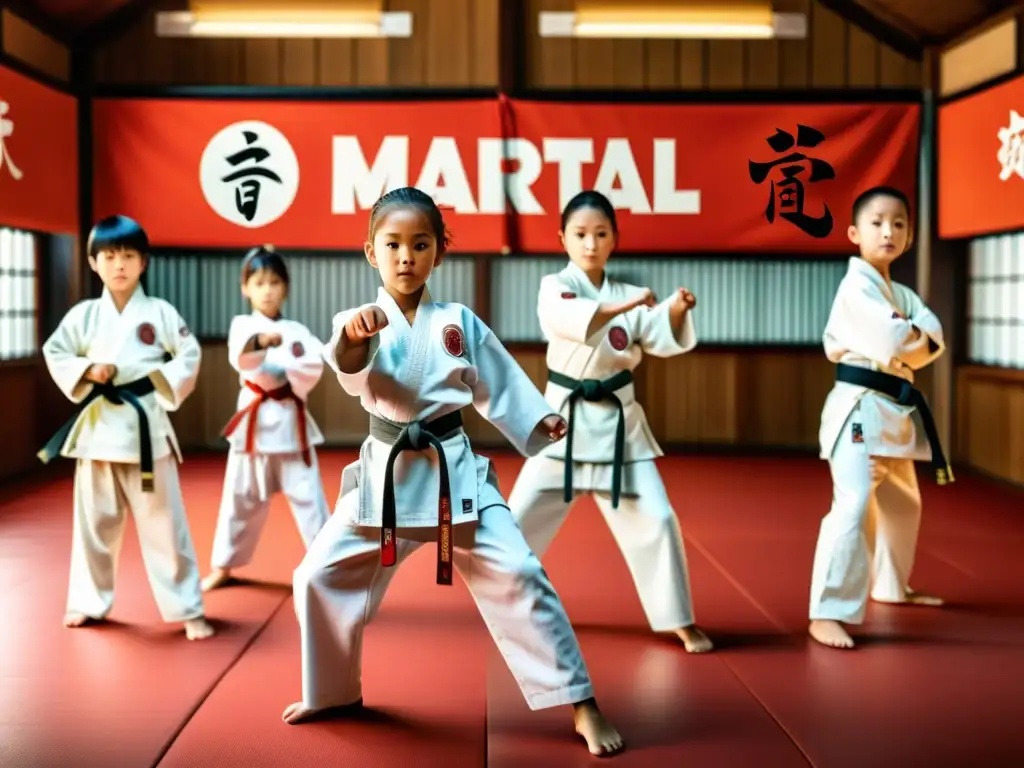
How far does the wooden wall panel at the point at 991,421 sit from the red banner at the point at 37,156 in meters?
5.73

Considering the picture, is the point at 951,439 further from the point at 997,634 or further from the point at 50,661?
the point at 50,661

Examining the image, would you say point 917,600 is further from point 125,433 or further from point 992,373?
point 992,373

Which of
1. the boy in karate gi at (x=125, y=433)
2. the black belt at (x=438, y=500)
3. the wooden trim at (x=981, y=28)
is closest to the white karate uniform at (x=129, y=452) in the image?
the boy in karate gi at (x=125, y=433)

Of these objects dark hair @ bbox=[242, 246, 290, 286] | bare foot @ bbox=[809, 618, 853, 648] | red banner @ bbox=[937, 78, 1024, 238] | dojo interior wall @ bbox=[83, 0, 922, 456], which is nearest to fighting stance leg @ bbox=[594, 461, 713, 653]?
bare foot @ bbox=[809, 618, 853, 648]

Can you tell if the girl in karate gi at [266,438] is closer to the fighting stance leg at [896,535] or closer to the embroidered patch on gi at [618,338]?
the embroidered patch on gi at [618,338]

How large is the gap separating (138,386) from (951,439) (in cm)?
554

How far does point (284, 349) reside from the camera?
400 cm

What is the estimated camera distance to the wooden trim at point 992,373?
20.2ft

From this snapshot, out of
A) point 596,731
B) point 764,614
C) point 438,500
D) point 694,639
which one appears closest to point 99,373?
point 438,500

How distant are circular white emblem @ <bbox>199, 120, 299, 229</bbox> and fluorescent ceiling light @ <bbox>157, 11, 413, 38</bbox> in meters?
0.70

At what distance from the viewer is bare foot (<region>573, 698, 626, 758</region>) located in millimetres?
2309

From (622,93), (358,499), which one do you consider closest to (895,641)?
(358,499)

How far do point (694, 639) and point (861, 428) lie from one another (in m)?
0.82

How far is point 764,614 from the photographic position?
3523 millimetres
